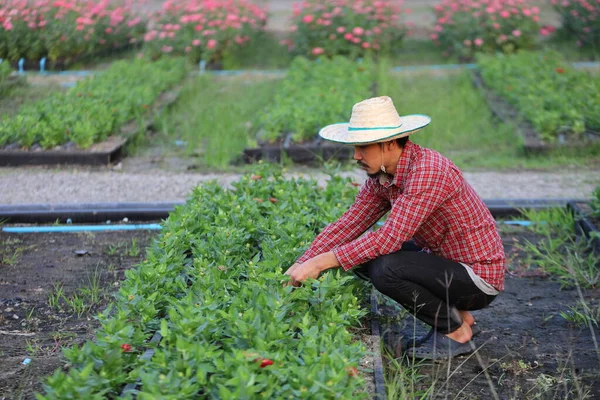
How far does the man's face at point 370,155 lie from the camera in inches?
145

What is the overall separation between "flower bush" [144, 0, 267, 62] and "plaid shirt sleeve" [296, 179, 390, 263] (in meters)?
7.95

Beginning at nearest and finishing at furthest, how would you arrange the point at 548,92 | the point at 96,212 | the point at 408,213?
the point at 408,213 < the point at 96,212 < the point at 548,92

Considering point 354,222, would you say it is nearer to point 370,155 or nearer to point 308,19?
point 370,155

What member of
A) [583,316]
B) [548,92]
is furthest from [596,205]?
[548,92]

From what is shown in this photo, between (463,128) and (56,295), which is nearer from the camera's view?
(56,295)

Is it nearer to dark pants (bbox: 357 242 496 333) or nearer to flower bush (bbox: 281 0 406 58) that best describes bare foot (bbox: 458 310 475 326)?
dark pants (bbox: 357 242 496 333)

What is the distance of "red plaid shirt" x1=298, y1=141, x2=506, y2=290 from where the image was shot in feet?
11.7

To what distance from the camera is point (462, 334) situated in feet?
13.0

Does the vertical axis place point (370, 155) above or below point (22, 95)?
above

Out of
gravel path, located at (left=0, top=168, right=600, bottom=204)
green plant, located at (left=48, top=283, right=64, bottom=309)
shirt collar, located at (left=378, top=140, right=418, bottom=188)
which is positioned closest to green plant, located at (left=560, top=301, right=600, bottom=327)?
shirt collar, located at (left=378, top=140, right=418, bottom=188)

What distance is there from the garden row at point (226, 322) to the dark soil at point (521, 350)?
0.40 meters

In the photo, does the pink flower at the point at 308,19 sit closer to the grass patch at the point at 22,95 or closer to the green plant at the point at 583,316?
the grass patch at the point at 22,95

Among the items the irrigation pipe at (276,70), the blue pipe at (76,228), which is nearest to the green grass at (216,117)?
the irrigation pipe at (276,70)

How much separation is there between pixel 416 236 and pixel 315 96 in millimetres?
4851
